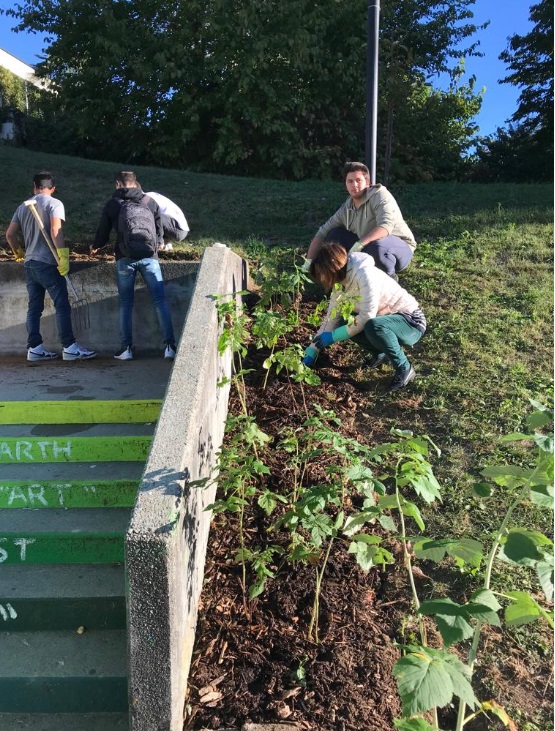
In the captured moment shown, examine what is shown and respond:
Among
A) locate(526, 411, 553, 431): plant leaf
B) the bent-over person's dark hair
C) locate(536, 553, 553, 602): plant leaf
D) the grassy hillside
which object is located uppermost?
the grassy hillside

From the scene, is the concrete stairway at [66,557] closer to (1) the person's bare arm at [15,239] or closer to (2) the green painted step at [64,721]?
(2) the green painted step at [64,721]

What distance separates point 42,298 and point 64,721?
379cm

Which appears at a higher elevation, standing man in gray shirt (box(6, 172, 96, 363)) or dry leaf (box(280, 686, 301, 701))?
standing man in gray shirt (box(6, 172, 96, 363))

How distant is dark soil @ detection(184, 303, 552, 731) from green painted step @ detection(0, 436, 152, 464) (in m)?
0.87

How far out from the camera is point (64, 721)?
2.63 metres

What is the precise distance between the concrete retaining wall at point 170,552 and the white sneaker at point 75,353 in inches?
96.5

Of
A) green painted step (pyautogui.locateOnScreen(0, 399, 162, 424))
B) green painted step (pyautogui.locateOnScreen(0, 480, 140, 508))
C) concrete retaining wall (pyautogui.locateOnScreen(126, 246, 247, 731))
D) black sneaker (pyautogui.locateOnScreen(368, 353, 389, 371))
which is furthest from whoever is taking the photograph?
black sneaker (pyautogui.locateOnScreen(368, 353, 389, 371))

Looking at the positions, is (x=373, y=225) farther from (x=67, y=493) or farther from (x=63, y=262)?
(x=67, y=493)

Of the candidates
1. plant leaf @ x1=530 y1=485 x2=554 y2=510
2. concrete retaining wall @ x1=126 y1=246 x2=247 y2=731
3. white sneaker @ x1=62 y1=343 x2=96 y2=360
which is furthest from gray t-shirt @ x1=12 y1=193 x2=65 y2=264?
plant leaf @ x1=530 y1=485 x2=554 y2=510

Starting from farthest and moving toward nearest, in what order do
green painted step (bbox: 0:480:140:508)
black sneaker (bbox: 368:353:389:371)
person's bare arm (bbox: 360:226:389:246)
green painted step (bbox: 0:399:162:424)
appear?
person's bare arm (bbox: 360:226:389:246) → black sneaker (bbox: 368:353:389:371) → green painted step (bbox: 0:399:162:424) → green painted step (bbox: 0:480:140:508)

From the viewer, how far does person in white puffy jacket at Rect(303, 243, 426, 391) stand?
4.08 metres

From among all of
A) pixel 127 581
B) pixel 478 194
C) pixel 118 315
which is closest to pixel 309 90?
pixel 478 194

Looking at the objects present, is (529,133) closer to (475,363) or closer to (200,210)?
(200,210)

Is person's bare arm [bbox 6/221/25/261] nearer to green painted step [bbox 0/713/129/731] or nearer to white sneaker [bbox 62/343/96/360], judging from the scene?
white sneaker [bbox 62/343/96/360]
